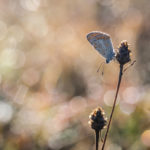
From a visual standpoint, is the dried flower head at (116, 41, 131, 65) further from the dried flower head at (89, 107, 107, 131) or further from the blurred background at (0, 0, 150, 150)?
the blurred background at (0, 0, 150, 150)

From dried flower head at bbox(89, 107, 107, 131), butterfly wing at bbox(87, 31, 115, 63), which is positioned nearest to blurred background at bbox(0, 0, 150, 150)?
dried flower head at bbox(89, 107, 107, 131)

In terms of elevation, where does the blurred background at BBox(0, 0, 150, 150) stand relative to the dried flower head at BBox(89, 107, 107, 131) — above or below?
above

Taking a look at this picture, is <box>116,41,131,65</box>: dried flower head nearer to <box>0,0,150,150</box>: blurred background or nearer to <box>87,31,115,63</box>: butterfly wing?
<box>87,31,115,63</box>: butterfly wing

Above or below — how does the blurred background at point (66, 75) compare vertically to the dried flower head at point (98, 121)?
above

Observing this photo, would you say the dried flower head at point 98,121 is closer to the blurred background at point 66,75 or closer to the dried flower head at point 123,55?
the dried flower head at point 123,55

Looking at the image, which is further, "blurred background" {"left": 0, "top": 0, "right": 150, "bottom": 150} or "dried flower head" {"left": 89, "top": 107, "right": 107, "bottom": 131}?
"blurred background" {"left": 0, "top": 0, "right": 150, "bottom": 150}

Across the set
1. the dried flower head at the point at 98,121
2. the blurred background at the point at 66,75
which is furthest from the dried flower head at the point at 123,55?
the blurred background at the point at 66,75

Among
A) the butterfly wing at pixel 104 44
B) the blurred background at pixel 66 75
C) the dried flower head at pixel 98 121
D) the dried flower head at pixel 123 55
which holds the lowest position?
the dried flower head at pixel 98 121

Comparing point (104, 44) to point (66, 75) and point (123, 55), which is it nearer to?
point (123, 55)

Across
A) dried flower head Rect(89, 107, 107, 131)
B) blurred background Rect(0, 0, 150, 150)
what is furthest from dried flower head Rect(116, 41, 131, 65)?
blurred background Rect(0, 0, 150, 150)

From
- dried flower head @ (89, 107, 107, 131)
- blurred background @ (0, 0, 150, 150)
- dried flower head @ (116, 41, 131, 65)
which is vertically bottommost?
dried flower head @ (89, 107, 107, 131)

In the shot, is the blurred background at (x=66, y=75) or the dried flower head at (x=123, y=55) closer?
the dried flower head at (x=123, y=55)
